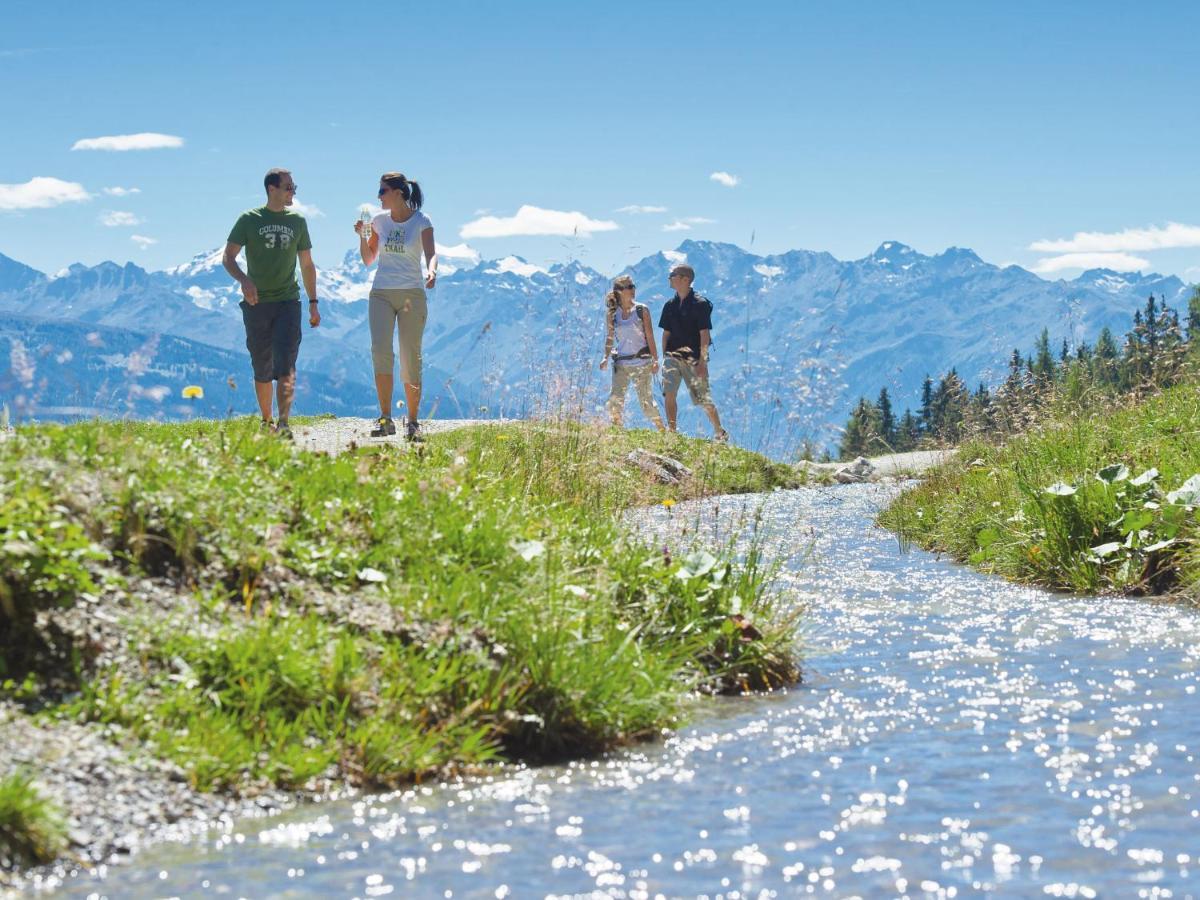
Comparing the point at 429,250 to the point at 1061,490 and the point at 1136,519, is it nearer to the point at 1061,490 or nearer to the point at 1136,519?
the point at 1061,490

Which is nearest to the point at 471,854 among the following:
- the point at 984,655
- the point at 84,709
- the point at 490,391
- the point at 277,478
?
the point at 84,709

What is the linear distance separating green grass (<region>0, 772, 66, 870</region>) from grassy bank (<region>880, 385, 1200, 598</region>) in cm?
786

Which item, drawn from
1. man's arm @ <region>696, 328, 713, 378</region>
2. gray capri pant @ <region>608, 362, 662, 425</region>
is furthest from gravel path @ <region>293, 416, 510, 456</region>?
man's arm @ <region>696, 328, 713, 378</region>

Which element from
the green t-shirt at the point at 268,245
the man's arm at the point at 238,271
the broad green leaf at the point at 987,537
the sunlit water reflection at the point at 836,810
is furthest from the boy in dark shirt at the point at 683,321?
the sunlit water reflection at the point at 836,810

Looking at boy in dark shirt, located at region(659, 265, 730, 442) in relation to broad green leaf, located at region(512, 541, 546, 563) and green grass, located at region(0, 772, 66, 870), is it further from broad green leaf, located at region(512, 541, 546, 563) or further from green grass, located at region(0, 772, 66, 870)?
green grass, located at region(0, 772, 66, 870)

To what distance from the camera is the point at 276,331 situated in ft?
46.9

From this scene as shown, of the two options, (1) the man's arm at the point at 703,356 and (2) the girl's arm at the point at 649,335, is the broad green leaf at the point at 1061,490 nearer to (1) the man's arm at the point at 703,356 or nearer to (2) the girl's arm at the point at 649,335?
(1) the man's arm at the point at 703,356

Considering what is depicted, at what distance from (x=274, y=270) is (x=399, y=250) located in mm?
1590

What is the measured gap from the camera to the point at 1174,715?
6.13 metres

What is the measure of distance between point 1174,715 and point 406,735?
3733 mm

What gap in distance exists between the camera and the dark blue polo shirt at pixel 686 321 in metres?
20.0

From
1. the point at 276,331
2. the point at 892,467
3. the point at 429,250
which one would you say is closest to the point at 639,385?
the point at 429,250

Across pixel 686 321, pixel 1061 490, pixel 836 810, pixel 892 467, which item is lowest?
pixel 892 467

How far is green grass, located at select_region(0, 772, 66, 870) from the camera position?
4.23m
